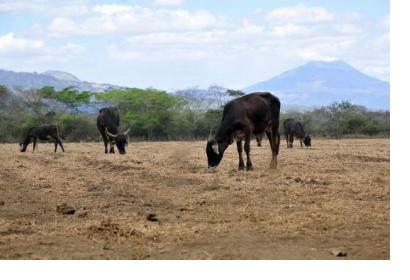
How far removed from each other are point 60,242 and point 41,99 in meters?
54.7

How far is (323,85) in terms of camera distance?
18525cm

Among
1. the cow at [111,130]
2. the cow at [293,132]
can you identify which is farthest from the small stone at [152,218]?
the cow at [293,132]

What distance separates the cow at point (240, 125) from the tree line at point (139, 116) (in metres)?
37.5

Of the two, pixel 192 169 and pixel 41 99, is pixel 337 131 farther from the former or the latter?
pixel 192 169

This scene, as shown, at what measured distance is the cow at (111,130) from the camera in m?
24.7

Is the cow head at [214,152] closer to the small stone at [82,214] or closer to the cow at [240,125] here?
the cow at [240,125]

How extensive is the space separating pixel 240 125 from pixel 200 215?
6455 millimetres

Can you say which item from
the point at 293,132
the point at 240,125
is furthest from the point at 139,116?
the point at 240,125

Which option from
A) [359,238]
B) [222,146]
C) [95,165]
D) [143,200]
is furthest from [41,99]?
[359,238]

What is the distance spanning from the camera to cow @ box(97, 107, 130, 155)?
24.7 metres

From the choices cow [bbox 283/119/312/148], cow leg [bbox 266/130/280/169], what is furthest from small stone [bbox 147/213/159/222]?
cow [bbox 283/119/312/148]

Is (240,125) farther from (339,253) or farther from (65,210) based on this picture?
(339,253)
